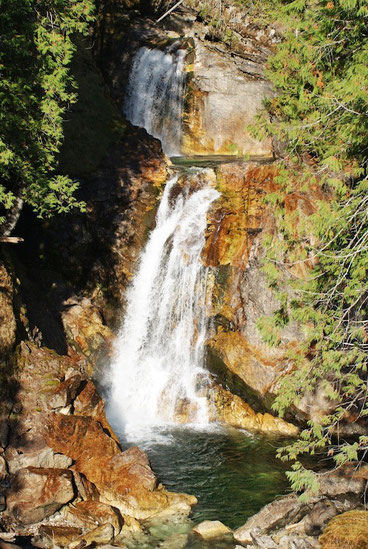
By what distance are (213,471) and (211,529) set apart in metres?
2.51

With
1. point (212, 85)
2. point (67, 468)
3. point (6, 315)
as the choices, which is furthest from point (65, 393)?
point (212, 85)

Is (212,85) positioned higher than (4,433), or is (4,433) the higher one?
(212,85)

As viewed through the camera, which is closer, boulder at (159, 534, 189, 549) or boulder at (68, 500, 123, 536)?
boulder at (159, 534, 189, 549)

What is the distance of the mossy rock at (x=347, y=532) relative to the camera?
685cm

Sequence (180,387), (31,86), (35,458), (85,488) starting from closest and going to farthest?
1. (85,488)
2. (35,458)
3. (31,86)
4. (180,387)

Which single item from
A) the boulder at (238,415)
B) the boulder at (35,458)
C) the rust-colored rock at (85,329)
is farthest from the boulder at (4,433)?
the boulder at (238,415)

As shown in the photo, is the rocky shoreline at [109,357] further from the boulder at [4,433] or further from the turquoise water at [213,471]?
the turquoise water at [213,471]

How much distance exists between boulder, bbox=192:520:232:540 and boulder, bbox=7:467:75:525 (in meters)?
2.49

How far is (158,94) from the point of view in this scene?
79.9 feet

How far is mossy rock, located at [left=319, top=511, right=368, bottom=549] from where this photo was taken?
22.5ft

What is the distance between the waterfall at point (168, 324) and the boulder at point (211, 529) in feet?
17.0

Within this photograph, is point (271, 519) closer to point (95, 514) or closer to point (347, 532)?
point (347, 532)

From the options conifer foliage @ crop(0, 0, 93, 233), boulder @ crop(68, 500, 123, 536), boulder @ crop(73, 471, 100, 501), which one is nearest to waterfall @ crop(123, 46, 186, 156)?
conifer foliage @ crop(0, 0, 93, 233)

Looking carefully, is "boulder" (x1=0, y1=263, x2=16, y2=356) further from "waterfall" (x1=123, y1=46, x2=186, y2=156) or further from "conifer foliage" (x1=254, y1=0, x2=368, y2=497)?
"waterfall" (x1=123, y1=46, x2=186, y2=156)
